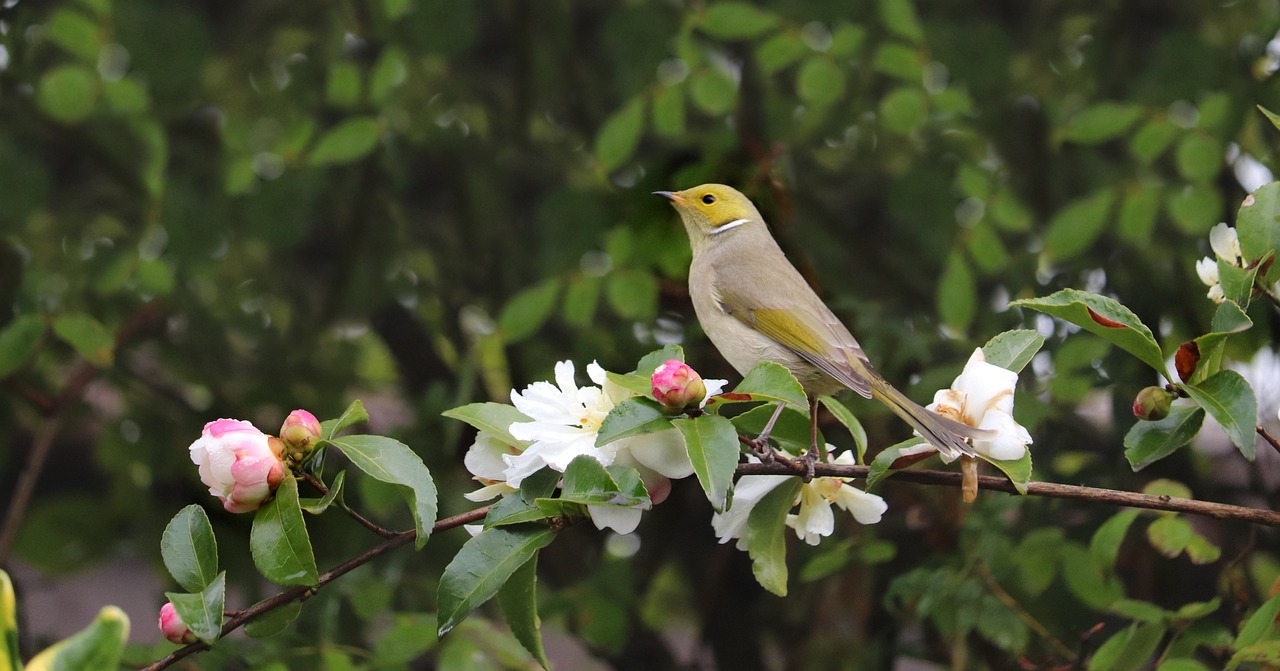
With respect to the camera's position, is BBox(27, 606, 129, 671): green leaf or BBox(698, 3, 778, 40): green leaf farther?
BBox(698, 3, 778, 40): green leaf

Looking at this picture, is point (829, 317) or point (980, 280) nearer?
point (829, 317)

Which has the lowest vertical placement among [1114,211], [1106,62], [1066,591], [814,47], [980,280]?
[1066,591]

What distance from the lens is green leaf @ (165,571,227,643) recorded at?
0.86 metres

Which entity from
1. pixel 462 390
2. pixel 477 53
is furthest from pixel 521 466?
pixel 477 53

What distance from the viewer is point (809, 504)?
110cm

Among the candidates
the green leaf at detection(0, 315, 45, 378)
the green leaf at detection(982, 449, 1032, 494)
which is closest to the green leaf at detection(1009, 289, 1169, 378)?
the green leaf at detection(982, 449, 1032, 494)

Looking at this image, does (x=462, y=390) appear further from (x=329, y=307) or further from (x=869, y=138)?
(x=869, y=138)

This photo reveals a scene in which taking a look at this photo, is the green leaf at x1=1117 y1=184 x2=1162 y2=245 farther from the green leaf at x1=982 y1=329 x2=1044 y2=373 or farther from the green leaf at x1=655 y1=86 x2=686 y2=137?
the green leaf at x1=982 y1=329 x2=1044 y2=373

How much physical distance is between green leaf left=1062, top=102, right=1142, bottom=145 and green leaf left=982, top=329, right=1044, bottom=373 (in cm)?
128

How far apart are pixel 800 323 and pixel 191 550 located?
0.95 metres

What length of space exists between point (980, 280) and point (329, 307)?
154 cm

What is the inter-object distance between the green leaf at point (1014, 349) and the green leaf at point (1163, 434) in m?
0.11

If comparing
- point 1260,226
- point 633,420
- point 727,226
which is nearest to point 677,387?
point 633,420

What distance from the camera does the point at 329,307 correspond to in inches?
106
